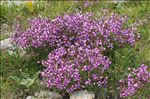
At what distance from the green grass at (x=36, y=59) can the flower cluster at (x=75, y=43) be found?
21 centimetres

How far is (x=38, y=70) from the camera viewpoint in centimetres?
649

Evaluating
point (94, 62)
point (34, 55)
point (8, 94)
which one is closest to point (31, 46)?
point (34, 55)

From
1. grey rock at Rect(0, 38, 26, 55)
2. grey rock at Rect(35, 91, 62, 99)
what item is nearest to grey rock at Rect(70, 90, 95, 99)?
grey rock at Rect(35, 91, 62, 99)

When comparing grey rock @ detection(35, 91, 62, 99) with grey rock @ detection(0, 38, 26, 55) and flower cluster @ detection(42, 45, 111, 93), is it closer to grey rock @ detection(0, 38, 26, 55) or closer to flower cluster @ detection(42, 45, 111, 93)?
flower cluster @ detection(42, 45, 111, 93)

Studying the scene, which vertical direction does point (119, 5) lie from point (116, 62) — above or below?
above

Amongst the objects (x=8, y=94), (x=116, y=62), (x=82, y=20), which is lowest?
(x=8, y=94)

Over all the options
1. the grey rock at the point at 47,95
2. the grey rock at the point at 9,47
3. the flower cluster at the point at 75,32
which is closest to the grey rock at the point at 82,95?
the grey rock at the point at 47,95

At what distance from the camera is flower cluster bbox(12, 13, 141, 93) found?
5680 millimetres

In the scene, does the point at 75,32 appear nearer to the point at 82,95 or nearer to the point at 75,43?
the point at 75,43

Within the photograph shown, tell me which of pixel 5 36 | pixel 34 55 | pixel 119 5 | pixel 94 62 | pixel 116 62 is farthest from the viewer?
pixel 119 5

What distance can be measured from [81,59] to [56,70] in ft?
1.14

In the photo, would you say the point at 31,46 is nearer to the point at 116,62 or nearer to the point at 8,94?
the point at 8,94

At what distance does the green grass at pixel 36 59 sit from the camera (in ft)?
20.1

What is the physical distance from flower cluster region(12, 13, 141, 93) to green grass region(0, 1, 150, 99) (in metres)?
0.21
